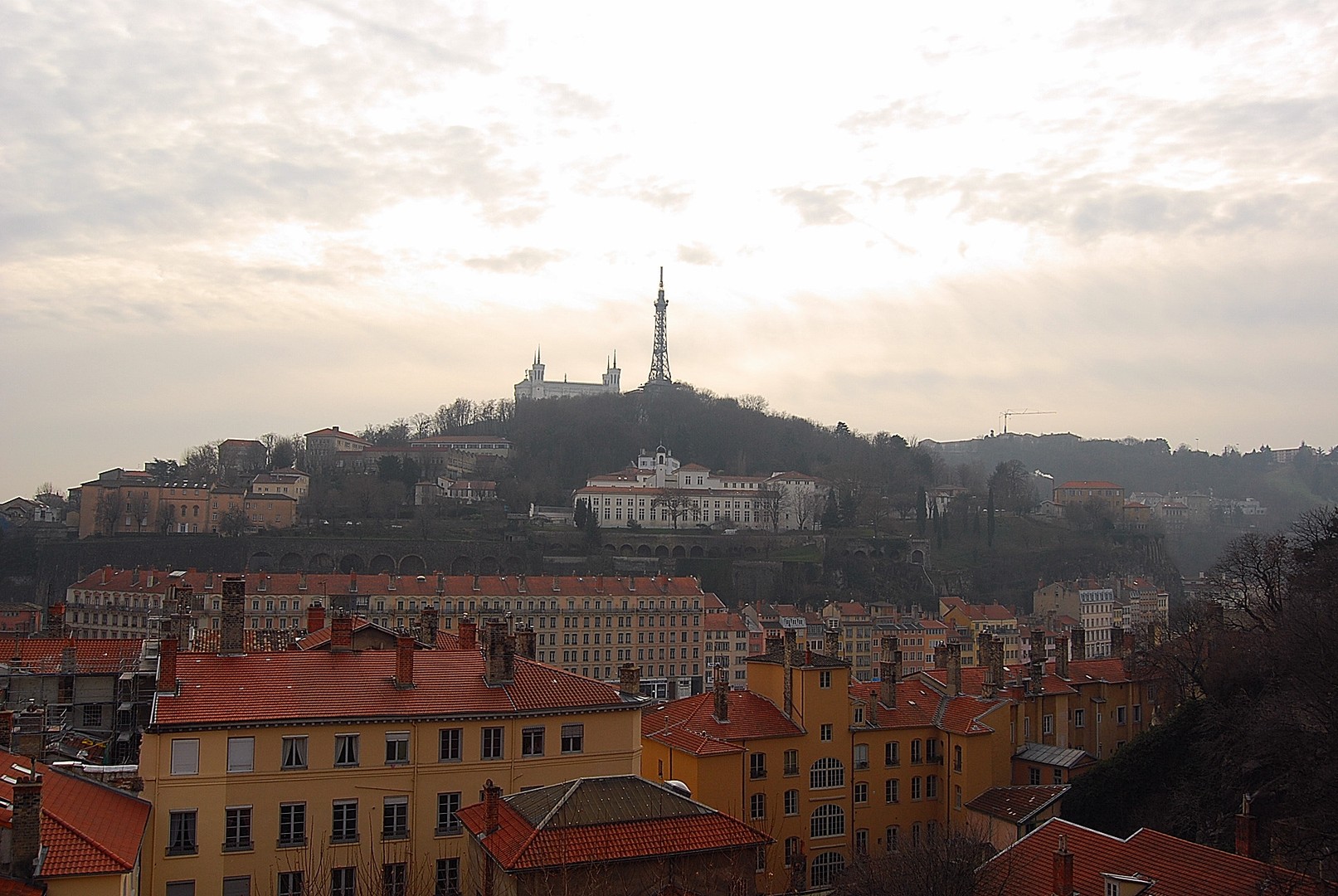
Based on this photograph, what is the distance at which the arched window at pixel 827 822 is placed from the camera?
96.6 feet

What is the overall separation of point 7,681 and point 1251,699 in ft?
101

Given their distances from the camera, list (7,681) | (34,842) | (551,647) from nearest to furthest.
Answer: (34,842) → (7,681) → (551,647)

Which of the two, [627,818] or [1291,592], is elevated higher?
[1291,592]

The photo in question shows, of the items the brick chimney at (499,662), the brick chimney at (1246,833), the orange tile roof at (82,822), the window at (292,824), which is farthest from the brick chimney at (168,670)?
the brick chimney at (1246,833)

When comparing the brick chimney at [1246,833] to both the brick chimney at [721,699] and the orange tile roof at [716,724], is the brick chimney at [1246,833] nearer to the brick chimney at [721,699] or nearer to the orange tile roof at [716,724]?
the orange tile roof at [716,724]

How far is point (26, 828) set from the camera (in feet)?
43.5

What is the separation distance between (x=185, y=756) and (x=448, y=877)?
5406 millimetres

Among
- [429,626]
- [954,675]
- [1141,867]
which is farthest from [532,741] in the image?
[954,675]

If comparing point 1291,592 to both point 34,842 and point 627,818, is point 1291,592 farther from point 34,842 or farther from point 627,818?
point 34,842

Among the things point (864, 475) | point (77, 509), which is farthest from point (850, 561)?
point (77, 509)

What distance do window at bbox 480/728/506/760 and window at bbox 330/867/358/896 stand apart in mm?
3265

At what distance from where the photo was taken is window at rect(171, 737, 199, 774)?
19625 millimetres

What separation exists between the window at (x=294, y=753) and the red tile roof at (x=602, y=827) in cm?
407

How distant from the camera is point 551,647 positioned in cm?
7150
